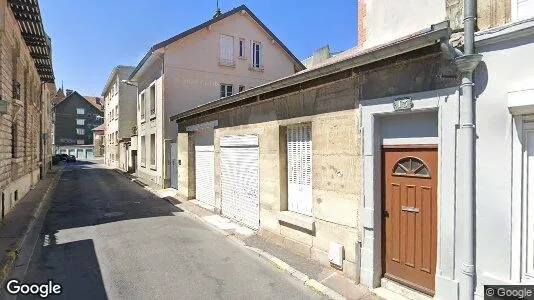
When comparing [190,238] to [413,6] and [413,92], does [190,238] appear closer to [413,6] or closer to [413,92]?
[413,92]

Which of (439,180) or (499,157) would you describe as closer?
(499,157)

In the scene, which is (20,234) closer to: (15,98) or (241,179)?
(241,179)

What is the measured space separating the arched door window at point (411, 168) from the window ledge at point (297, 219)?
6.83ft

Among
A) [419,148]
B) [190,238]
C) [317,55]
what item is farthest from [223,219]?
[317,55]

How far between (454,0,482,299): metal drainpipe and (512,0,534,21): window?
1.37 feet

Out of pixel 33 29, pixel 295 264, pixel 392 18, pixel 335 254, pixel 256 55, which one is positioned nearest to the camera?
pixel 335 254

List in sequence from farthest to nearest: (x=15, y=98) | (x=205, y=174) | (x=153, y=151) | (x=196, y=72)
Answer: (x=153, y=151), (x=196, y=72), (x=205, y=174), (x=15, y=98)

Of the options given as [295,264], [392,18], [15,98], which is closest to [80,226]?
[15,98]

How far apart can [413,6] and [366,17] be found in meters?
1.20

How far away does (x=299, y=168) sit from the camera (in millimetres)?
7453

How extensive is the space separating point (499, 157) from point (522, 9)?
1.77 m

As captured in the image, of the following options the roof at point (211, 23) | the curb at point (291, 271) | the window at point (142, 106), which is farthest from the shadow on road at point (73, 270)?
the window at point (142, 106)

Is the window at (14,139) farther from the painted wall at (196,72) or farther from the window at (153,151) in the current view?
the window at (153,151)

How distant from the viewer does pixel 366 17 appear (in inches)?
269
